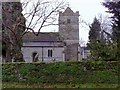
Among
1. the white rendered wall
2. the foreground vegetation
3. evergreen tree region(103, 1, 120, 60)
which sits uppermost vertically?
evergreen tree region(103, 1, 120, 60)

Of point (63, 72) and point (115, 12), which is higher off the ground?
point (115, 12)

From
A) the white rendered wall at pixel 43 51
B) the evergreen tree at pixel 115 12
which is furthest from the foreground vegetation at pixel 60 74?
the white rendered wall at pixel 43 51

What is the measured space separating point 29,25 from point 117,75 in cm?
459

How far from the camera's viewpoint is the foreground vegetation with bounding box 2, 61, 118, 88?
8.76 meters

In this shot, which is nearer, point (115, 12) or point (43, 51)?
point (115, 12)

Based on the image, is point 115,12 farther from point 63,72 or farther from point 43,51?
point 43,51

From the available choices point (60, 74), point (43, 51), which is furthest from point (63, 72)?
point (43, 51)

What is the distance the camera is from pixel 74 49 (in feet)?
82.8

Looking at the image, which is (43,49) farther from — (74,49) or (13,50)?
(13,50)

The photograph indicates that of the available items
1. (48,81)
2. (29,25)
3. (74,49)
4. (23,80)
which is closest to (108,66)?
(48,81)

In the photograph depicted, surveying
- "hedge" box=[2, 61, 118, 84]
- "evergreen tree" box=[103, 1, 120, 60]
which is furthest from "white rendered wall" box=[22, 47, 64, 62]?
"hedge" box=[2, 61, 118, 84]

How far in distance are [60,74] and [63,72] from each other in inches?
4.7

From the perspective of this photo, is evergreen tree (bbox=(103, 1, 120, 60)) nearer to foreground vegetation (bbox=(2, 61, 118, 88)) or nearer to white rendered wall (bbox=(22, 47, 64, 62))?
foreground vegetation (bbox=(2, 61, 118, 88))

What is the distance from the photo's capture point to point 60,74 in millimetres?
9047
